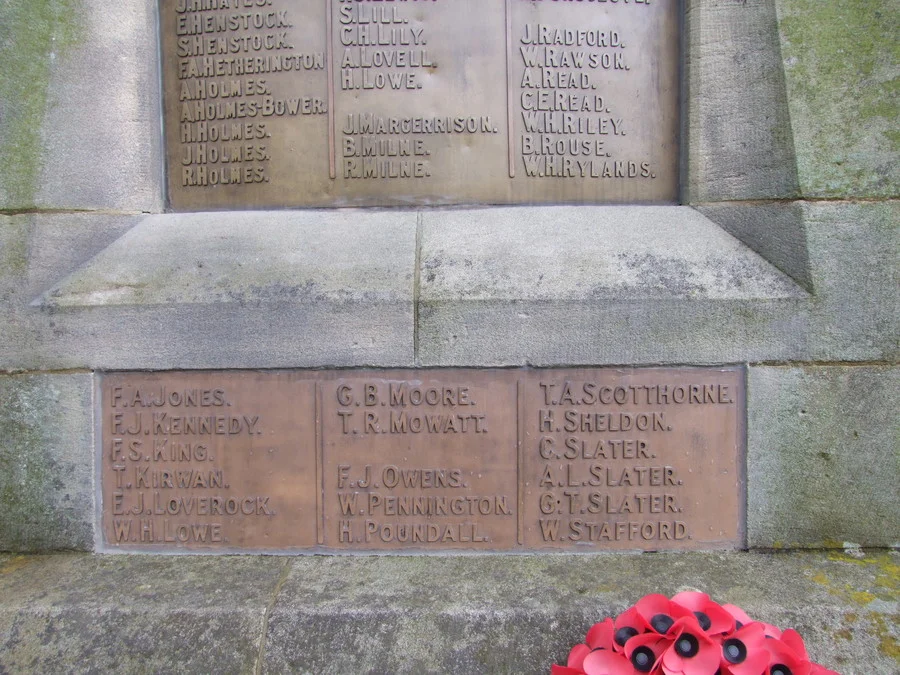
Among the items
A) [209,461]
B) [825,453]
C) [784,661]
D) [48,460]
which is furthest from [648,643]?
[48,460]

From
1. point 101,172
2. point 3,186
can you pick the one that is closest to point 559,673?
point 101,172

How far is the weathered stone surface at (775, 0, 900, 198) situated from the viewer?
10.2ft

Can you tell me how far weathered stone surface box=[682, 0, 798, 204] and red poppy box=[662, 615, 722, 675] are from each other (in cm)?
232

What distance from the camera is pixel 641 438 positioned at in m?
3.13

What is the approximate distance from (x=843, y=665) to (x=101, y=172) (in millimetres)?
4506

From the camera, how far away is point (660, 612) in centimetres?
223

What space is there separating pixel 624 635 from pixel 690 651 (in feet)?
0.74

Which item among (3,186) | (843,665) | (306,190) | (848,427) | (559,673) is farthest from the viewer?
(306,190)

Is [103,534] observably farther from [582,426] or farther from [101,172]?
[582,426]

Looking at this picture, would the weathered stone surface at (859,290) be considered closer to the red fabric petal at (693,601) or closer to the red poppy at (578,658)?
the red fabric petal at (693,601)

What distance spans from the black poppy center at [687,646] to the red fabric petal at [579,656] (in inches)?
14.7

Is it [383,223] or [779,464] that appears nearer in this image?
[779,464]

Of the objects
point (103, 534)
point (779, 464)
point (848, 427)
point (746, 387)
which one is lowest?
point (103, 534)

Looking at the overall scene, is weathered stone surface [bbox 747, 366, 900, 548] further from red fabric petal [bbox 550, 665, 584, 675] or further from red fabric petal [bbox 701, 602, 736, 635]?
red fabric petal [bbox 550, 665, 584, 675]
